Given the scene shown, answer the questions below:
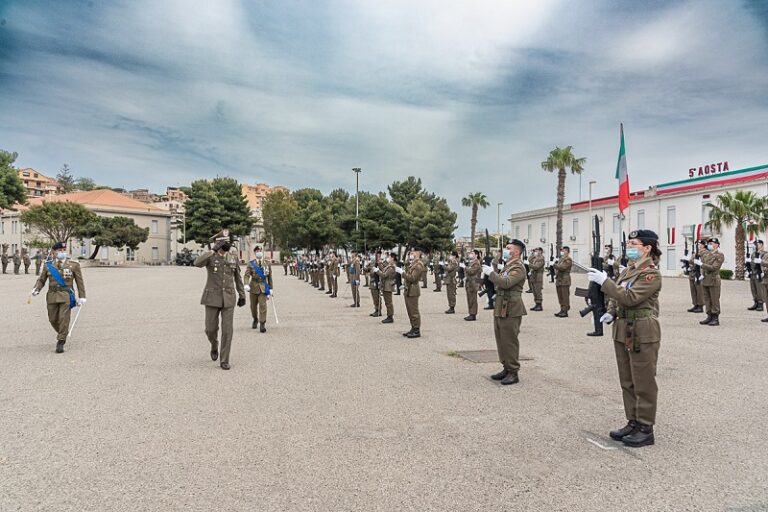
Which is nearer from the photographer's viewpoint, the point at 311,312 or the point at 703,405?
the point at 703,405

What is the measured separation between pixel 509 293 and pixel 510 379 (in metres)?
1.07

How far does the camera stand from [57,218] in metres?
49.4

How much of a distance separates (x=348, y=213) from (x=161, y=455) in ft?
212

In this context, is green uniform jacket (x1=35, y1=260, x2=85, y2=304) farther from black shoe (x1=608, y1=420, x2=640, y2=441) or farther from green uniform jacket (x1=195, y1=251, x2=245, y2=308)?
black shoe (x1=608, y1=420, x2=640, y2=441)

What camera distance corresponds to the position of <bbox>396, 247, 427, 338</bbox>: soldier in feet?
36.2

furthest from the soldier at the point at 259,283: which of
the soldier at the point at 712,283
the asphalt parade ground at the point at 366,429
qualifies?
the soldier at the point at 712,283

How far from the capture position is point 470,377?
7.35 meters

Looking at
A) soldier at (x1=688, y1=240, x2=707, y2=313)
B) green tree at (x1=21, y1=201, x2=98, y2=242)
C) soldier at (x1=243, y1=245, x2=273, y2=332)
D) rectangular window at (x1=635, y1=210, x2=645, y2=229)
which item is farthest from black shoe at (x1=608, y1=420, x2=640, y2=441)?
green tree at (x1=21, y1=201, x2=98, y2=242)

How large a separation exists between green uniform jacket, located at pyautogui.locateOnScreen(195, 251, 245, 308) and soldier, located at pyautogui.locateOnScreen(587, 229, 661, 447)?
17.5 feet

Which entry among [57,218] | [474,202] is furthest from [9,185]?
[474,202]

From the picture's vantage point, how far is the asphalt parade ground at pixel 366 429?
383cm

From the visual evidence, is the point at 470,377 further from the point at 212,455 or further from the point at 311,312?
the point at 311,312

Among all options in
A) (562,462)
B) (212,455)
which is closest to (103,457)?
(212,455)

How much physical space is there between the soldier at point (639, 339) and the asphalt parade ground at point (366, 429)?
0.22 m
